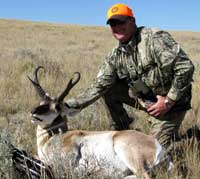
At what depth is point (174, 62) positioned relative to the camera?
4645 millimetres

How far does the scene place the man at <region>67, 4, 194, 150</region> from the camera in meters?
4.68

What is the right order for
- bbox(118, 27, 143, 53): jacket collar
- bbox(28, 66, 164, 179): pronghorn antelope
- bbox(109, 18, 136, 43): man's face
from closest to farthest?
1. bbox(28, 66, 164, 179): pronghorn antelope
2. bbox(109, 18, 136, 43): man's face
3. bbox(118, 27, 143, 53): jacket collar

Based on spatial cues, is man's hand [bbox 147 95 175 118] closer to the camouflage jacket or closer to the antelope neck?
the camouflage jacket

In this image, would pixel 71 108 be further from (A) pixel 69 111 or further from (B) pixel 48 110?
(B) pixel 48 110

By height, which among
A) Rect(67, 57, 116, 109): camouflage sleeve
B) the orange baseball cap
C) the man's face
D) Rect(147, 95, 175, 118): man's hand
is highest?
the orange baseball cap

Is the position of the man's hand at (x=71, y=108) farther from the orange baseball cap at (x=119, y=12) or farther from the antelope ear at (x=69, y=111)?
the orange baseball cap at (x=119, y=12)

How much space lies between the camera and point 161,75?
4875mm

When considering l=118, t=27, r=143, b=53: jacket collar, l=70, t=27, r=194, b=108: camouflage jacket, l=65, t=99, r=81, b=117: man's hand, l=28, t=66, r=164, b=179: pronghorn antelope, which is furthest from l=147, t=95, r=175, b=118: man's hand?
l=65, t=99, r=81, b=117: man's hand

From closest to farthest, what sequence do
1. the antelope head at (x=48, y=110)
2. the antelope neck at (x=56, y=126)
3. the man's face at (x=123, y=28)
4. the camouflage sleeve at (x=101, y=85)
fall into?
1. the antelope head at (x=48, y=110)
2. the antelope neck at (x=56, y=126)
3. the man's face at (x=123, y=28)
4. the camouflage sleeve at (x=101, y=85)

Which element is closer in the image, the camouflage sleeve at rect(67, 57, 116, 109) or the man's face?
the man's face

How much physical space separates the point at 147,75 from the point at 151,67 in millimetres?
135

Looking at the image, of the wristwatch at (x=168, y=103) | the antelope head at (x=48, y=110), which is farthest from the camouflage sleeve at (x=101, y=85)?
the wristwatch at (x=168, y=103)

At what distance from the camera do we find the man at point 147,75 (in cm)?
468

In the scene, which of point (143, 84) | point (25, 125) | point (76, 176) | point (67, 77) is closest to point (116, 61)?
point (143, 84)
